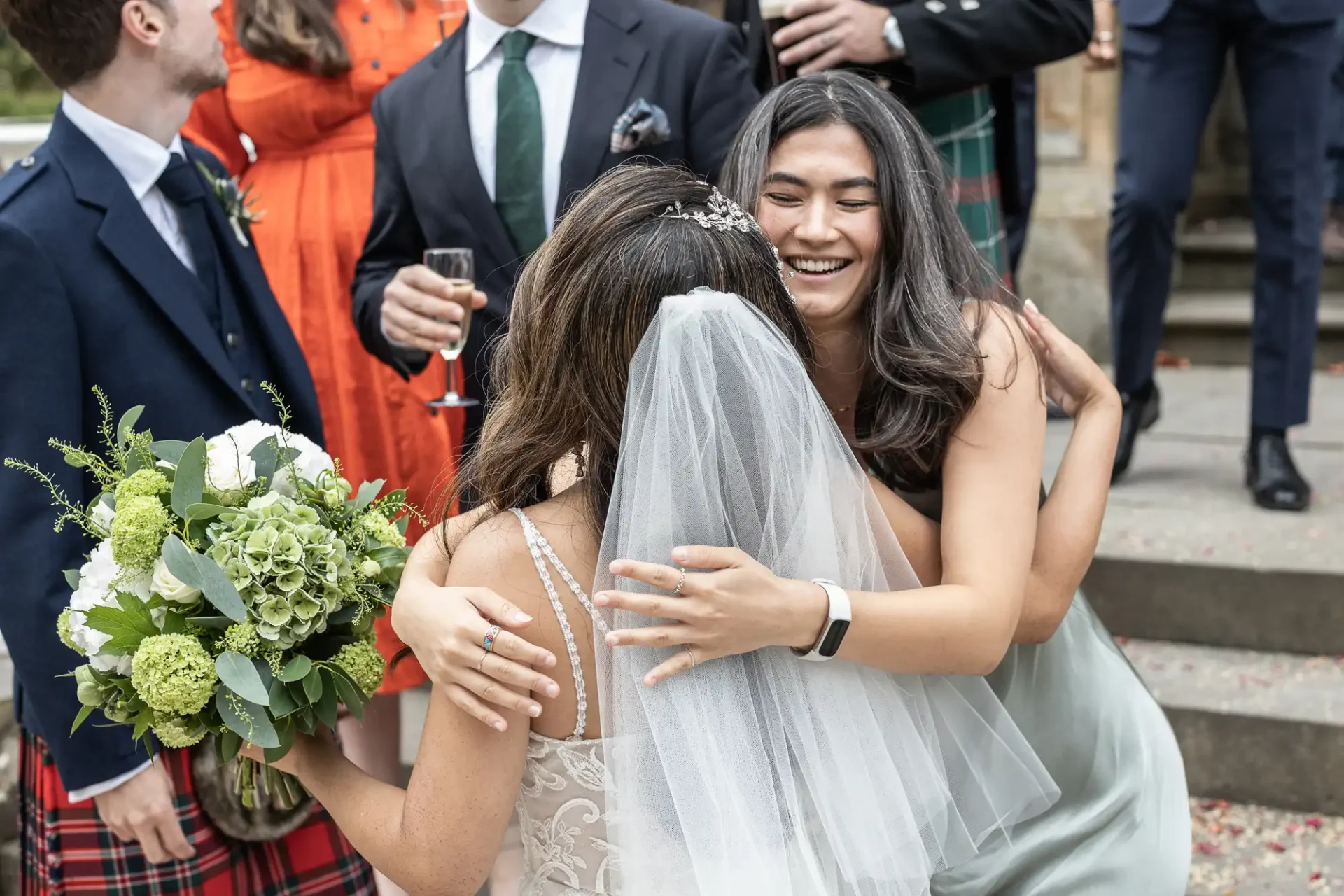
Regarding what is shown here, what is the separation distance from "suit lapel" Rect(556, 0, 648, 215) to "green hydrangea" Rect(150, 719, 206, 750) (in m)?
1.36

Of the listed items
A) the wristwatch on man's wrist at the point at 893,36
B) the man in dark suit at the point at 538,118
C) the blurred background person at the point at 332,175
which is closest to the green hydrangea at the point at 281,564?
the man in dark suit at the point at 538,118

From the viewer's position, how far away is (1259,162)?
13.8 ft

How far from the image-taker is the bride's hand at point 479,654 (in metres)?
1.73

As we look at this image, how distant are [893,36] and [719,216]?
1.43 meters

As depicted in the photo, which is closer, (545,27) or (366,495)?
(366,495)

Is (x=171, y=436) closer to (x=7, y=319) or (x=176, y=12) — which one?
(x=7, y=319)

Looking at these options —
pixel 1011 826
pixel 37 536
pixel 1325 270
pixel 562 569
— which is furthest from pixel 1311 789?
pixel 1325 270

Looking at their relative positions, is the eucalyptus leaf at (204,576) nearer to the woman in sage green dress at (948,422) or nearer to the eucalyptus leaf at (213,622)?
the eucalyptus leaf at (213,622)

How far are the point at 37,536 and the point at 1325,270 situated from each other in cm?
640

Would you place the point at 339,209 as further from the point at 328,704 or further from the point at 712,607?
the point at 712,607

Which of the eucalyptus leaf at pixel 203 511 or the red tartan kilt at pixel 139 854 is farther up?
the eucalyptus leaf at pixel 203 511

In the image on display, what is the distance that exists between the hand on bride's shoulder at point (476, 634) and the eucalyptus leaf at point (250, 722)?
220mm

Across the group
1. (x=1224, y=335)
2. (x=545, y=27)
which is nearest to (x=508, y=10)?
(x=545, y=27)

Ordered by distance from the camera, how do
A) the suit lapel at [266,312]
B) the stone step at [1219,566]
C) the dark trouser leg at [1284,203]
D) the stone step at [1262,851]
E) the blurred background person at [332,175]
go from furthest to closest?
the dark trouser leg at [1284,203]
the stone step at [1219,566]
the blurred background person at [332,175]
the stone step at [1262,851]
the suit lapel at [266,312]
